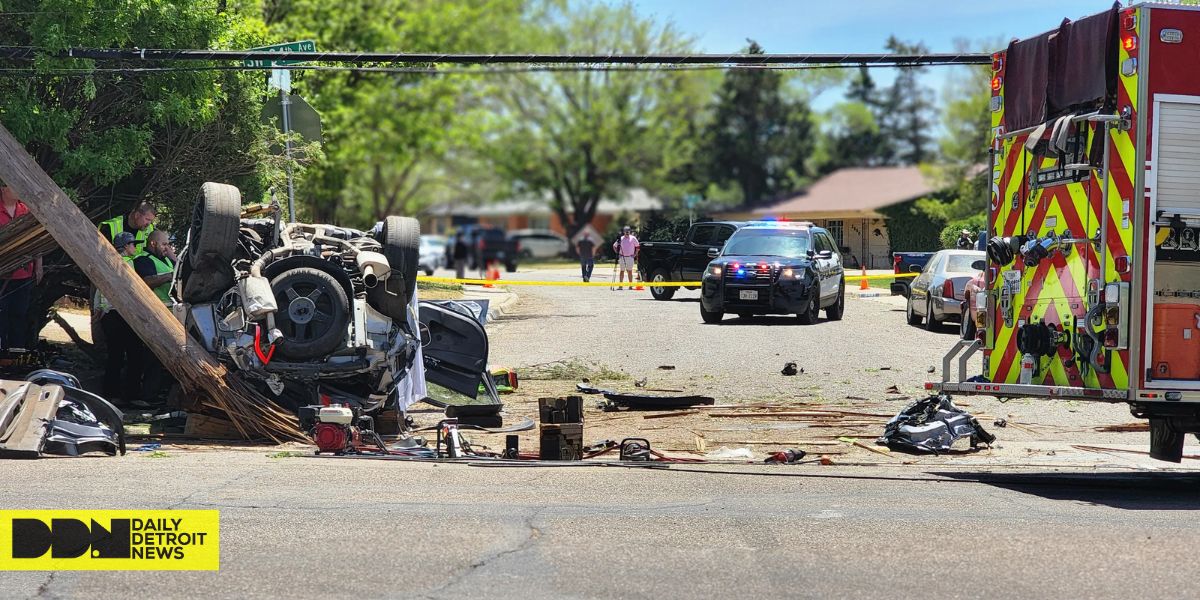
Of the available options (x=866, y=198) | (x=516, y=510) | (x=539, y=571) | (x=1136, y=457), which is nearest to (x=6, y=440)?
(x=516, y=510)

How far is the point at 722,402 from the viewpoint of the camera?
49.1 feet

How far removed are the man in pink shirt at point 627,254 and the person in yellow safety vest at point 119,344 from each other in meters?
6.03

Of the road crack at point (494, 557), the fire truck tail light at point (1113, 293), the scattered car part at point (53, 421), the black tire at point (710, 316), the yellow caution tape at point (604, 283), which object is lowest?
the road crack at point (494, 557)

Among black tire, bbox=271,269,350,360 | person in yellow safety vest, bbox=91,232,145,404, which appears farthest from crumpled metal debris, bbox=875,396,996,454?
person in yellow safety vest, bbox=91,232,145,404

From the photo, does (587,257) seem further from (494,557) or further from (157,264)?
(494,557)

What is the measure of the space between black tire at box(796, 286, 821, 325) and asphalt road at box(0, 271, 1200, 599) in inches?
180

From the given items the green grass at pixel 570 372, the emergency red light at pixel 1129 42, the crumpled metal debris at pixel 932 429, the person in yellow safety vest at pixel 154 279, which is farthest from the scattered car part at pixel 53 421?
the emergency red light at pixel 1129 42

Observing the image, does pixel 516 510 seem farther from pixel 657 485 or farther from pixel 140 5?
pixel 140 5

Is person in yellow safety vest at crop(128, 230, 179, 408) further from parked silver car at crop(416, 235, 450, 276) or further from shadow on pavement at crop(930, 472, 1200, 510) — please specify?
parked silver car at crop(416, 235, 450, 276)

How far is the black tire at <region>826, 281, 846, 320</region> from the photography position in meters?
16.6

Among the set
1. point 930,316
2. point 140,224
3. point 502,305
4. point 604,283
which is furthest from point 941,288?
point 140,224

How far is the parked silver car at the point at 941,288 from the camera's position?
15.6 metres

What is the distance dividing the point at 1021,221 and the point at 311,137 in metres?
9.90

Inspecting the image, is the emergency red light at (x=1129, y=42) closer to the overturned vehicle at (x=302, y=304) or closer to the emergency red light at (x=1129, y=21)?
the emergency red light at (x=1129, y=21)
